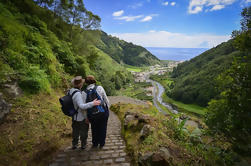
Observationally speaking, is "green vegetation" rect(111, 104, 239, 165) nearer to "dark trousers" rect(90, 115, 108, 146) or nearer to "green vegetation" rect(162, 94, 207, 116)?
"dark trousers" rect(90, 115, 108, 146)

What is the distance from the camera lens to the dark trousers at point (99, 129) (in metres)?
3.70

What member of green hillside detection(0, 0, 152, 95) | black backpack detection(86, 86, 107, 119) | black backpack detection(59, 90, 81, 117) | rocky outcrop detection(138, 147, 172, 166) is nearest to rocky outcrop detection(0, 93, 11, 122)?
green hillside detection(0, 0, 152, 95)

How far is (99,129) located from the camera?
3.78m

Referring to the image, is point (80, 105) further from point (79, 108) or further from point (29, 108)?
point (29, 108)

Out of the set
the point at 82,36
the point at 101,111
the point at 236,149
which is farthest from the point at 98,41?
the point at 236,149

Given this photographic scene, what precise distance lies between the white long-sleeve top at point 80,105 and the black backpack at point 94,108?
0.36 ft

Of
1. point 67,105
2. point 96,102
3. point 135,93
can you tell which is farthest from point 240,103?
point 135,93

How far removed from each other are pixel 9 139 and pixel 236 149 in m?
4.76

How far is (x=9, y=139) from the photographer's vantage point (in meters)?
3.20

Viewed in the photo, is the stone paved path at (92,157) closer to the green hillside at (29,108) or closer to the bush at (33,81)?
the green hillside at (29,108)

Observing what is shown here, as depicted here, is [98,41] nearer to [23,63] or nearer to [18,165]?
[23,63]

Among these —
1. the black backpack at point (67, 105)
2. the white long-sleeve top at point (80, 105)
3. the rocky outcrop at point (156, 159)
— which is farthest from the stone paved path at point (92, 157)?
the black backpack at point (67, 105)

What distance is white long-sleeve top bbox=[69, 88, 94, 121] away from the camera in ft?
10.9

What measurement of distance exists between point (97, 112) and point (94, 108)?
13cm
